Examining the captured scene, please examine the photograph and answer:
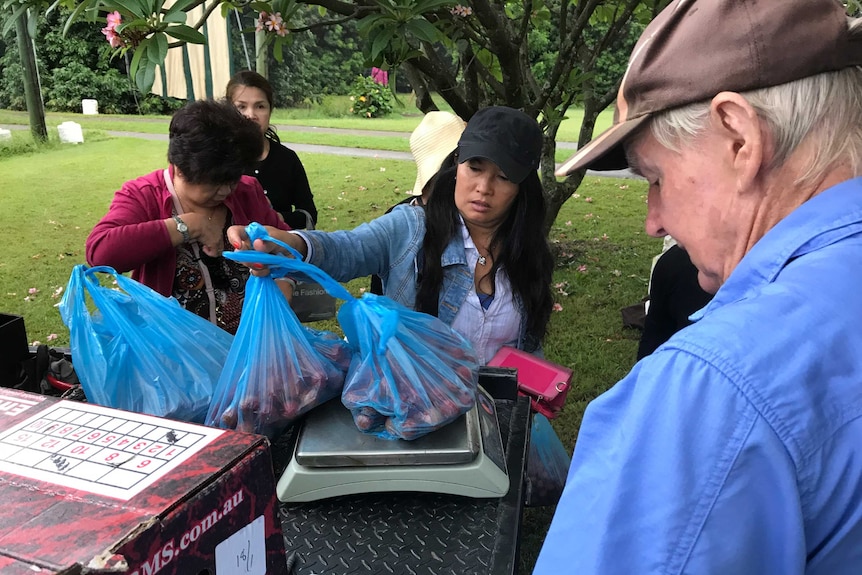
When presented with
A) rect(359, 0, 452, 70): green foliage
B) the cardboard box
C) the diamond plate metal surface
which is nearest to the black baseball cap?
rect(359, 0, 452, 70): green foliage

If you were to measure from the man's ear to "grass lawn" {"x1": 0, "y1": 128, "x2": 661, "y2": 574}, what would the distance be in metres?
2.30

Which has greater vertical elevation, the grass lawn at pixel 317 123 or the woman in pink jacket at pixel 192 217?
the woman in pink jacket at pixel 192 217

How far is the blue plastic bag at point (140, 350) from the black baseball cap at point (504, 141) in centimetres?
108

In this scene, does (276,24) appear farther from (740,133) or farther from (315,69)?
(315,69)

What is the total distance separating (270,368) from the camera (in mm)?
1348

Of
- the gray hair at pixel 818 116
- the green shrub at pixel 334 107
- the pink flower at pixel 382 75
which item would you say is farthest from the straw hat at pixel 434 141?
the green shrub at pixel 334 107

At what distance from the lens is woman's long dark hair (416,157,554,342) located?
7.43 feet

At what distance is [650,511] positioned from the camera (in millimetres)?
648

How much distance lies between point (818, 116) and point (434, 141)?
98.6 inches

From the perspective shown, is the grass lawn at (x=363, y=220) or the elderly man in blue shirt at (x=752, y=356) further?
the grass lawn at (x=363, y=220)

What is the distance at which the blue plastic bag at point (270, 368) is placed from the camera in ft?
4.30

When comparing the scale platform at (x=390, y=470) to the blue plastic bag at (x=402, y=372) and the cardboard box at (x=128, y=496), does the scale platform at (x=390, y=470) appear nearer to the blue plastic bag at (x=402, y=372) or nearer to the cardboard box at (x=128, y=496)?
the blue plastic bag at (x=402, y=372)

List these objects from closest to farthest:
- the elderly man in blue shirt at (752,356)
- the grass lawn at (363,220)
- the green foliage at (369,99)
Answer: the elderly man in blue shirt at (752,356) < the grass lawn at (363,220) < the green foliage at (369,99)

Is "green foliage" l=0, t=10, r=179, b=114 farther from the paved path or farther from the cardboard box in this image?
the cardboard box
